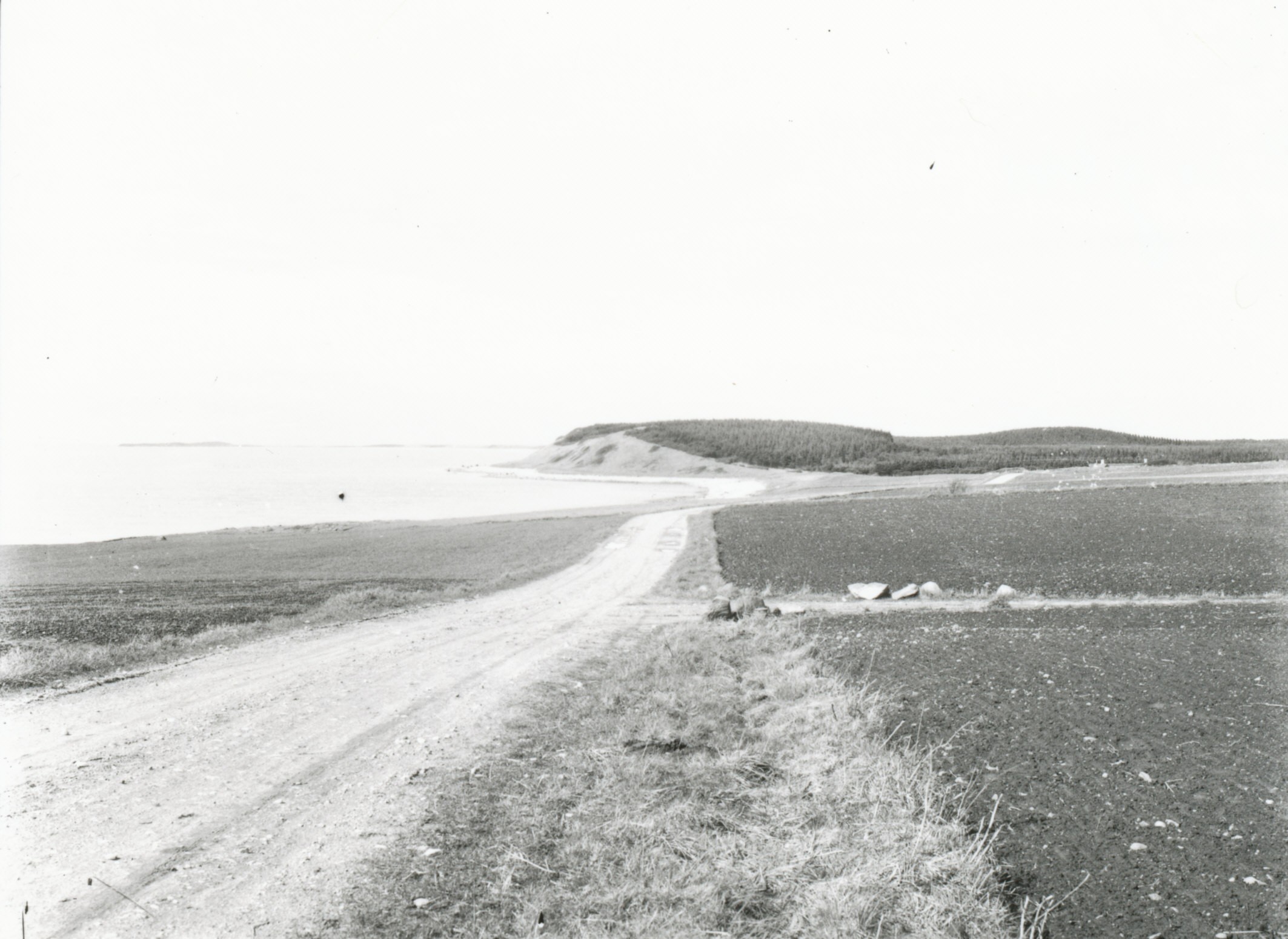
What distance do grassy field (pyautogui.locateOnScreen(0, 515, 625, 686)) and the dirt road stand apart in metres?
2.53

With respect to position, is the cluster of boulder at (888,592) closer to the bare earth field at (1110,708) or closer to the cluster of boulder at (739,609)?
the bare earth field at (1110,708)

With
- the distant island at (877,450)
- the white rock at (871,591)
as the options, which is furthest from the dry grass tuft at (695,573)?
the distant island at (877,450)

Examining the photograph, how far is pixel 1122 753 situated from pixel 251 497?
3106 inches

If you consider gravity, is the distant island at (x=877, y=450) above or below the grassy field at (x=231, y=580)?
above

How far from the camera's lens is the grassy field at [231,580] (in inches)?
635

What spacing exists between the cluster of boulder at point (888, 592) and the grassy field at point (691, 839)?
1196 centimetres

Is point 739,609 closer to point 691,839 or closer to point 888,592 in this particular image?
point 888,592

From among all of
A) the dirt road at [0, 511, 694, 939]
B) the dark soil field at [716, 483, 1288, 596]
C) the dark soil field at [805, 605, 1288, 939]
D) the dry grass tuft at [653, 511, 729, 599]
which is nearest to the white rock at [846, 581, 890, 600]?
the dark soil field at [716, 483, 1288, 596]

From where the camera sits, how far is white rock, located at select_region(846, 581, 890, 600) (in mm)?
22234

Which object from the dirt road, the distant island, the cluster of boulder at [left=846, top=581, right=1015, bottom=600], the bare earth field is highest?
the distant island

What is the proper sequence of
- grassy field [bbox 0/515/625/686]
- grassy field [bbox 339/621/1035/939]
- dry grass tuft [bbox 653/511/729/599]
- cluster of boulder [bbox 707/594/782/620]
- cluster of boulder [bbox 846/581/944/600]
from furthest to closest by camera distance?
dry grass tuft [bbox 653/511/729/599] → cluster of boulder [bbox 846/581/944/600] → cluster of boulder [bbox 707/594/782/620] → grassy field [bbox 0/515/625/686] → grassy field [bbox 339/621/1035/939]

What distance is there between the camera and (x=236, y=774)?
27.8 ft

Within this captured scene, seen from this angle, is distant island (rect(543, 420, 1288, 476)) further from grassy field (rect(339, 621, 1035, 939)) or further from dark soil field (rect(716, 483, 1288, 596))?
grassy field (rect(339, 621, 1035, 939))

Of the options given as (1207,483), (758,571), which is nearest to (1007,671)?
(758,571)
